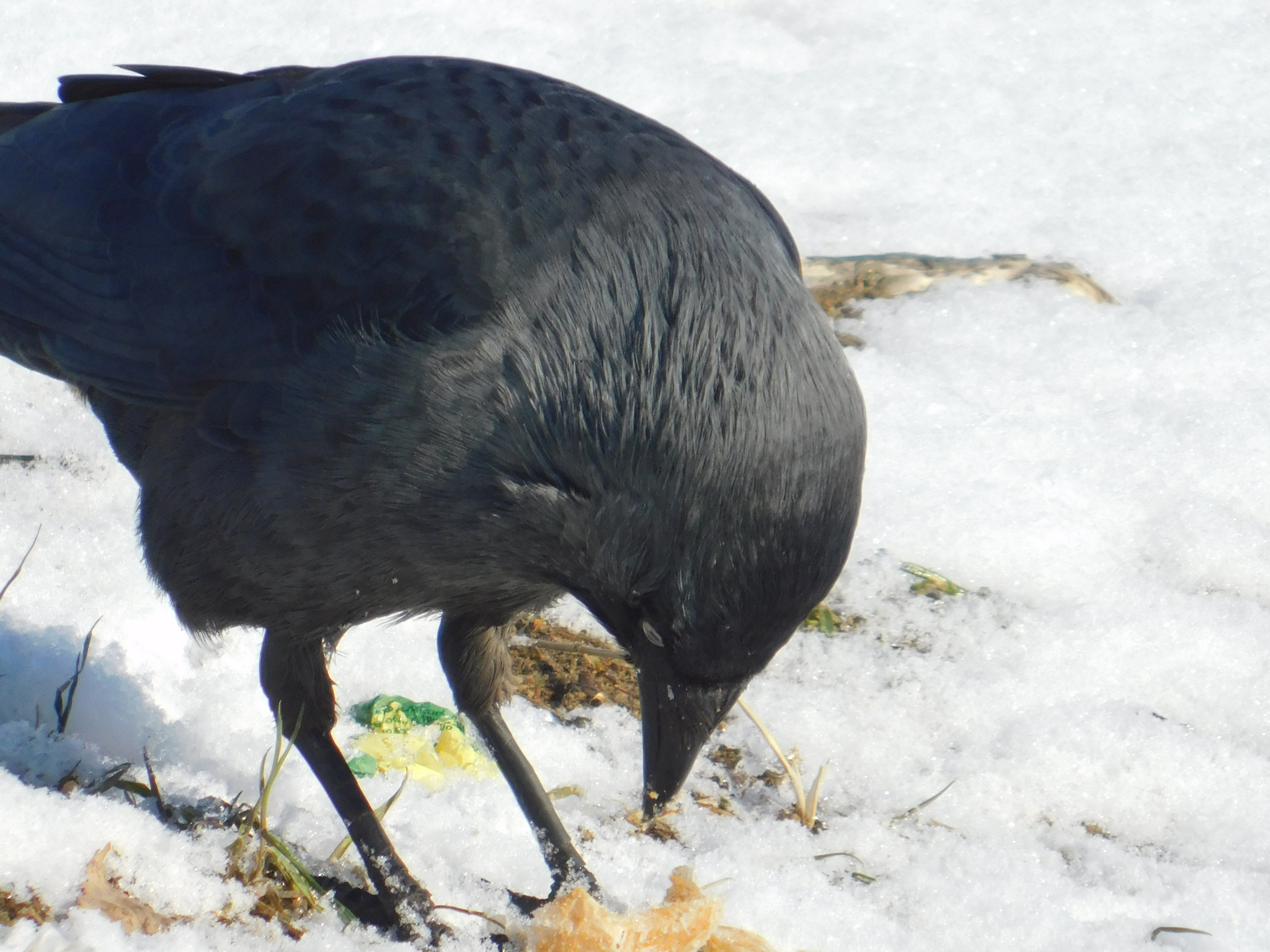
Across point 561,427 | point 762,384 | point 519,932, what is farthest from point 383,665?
point 762,384

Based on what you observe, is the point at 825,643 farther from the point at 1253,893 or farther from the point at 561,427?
the point at 561,427

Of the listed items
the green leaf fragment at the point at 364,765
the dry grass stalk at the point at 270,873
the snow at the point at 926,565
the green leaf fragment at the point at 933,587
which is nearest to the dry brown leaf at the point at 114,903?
the snow at the point at 926,565

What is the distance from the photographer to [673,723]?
259cm

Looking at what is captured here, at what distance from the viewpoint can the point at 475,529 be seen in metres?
2.59

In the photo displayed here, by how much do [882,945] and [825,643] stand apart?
1.16 metres

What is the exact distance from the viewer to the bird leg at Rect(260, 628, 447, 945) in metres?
2.89

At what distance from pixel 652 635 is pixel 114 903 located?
1063 millimetres

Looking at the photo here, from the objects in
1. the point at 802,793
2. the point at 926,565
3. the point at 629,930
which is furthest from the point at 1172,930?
the point at 926,565

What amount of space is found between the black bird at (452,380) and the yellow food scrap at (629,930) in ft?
0.79

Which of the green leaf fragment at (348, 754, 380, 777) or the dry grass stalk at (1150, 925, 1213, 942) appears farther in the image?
the green leaf fragment at (348, 754, 380, 777)

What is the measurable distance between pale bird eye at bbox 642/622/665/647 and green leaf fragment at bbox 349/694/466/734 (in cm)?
129

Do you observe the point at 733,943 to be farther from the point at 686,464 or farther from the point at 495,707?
the point at 686,464

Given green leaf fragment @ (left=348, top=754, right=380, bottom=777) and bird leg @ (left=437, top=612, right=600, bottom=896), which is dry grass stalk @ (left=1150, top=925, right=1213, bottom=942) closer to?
bird leg @ (left=437, top=612, right=600, bottom=896)

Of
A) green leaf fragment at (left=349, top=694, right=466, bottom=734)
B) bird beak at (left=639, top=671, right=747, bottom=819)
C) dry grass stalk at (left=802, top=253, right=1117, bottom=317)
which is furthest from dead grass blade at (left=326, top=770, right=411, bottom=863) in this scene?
dry grass stalk at (left=802, top=253, right=1117, bottom=317)
